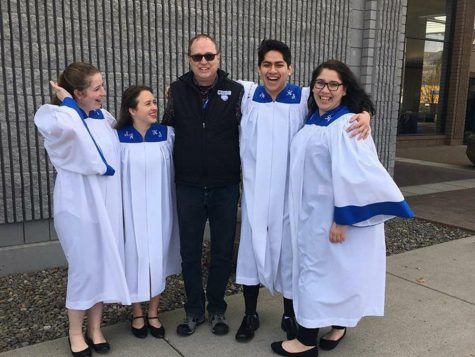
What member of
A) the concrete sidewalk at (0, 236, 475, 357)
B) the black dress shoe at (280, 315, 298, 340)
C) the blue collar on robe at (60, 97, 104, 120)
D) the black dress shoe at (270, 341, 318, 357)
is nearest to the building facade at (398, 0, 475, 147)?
the concrete sidewalk at (0, 236, 475, 357)

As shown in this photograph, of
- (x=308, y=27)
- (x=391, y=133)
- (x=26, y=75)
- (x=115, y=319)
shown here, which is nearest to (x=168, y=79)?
(x=26, y=75)

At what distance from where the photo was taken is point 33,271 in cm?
475

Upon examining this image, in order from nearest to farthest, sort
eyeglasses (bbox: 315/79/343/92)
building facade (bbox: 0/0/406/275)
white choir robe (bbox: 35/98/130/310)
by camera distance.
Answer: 1. white choir robe (bbox: 35/98/130/310)
2. eyeglasses (bbox: 315/79/343/92)
3. building facade (bbox: 0/0/406/275)

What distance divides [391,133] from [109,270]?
573 centimetres

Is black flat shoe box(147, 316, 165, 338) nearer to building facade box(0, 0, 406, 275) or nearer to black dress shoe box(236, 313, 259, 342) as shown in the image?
black dress shoe box(236, 313, 259, 342)

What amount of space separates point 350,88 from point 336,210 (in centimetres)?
76

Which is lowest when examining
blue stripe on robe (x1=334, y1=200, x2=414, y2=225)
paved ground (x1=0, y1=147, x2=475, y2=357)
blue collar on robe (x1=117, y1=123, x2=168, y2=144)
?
paved ground (x1=0, y1=147, x2=475, y2=357)

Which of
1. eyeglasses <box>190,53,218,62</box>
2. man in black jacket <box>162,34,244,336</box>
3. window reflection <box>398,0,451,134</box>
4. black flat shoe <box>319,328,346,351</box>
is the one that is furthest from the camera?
window reflection <box>398,0,451,134</box>

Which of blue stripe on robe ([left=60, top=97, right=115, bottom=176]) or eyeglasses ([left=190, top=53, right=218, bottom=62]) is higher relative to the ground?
eyeglasses ([left=190, top=53, right=218, bottom=62])

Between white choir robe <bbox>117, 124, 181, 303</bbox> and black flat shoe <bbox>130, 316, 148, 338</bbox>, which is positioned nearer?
white choir robe <bbox>117, 124, 181, 303</bbox>

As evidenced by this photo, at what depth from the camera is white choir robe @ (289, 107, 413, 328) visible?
9.42ft

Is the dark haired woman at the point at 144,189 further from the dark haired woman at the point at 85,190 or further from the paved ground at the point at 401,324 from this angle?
the paved ground at the point at 401,324

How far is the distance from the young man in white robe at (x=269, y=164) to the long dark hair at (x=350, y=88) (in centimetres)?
23

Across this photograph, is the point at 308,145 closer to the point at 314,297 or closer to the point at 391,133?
the point at 314,297
